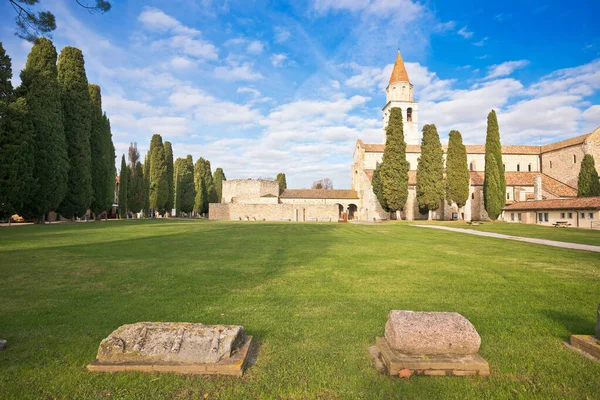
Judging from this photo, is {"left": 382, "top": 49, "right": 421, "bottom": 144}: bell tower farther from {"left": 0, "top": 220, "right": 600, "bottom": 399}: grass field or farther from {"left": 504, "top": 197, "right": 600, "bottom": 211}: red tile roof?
{"left": 0, "top": 220, "right": 600, "bottom": 399}: grass field

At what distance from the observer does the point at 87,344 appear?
364 cm

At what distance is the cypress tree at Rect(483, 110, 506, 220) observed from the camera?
1404 inches

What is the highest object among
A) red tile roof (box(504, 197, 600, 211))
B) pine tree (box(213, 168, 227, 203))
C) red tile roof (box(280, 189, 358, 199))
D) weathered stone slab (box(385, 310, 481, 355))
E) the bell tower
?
the bell tower

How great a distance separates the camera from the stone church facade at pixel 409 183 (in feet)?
132

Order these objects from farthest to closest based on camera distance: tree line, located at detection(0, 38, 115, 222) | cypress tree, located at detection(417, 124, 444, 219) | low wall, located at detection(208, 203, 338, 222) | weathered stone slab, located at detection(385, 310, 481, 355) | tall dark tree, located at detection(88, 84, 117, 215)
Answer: low wall, located at detection(208, 203, 338, 222), cypress tree, located at detection(417, 124, 444, 219), tall dark tree, located at detection(88, 84, 117, 215), tree line, located at detection(0, 38, 115, 222), weathered stone slab, located at detection(385, 310, 481, 355)

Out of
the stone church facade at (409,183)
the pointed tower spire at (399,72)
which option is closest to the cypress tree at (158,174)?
the stone church facade at (409,183)

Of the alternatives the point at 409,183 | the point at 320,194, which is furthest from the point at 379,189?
the point at 320,194

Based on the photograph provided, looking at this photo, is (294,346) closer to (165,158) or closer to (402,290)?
(402,290)

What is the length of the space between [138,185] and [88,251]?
120 feet

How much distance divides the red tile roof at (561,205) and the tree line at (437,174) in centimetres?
179

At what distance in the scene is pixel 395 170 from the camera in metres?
33.7

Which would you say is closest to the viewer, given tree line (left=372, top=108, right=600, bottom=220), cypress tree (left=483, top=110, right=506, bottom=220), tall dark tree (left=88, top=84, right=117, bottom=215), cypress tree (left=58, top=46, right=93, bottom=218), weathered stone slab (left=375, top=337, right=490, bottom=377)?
weathered stone slab (left=375, top=337, right=490, bottom=377)

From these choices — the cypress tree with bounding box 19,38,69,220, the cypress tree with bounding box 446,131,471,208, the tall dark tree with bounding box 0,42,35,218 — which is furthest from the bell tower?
the tall dark tree with bounding box 0,42,35,218

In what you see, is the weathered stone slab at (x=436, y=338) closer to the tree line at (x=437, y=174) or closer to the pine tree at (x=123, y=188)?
the tree line at (x=437, y=174)
